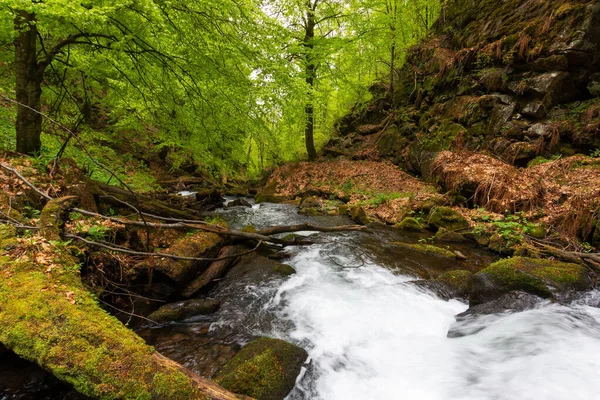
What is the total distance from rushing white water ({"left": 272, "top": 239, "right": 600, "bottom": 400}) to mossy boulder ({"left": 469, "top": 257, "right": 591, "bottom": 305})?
0.32m

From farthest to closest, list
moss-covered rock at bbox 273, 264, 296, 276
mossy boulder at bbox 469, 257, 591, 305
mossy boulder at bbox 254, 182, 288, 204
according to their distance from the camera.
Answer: mossy boulder at bbox 254, 182, 288, 204, moss-covered rock at bbox 273, 264, 296, 276, mossy boulder at bbox 469, 257, 591, 305

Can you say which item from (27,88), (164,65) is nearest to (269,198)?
(164,65)

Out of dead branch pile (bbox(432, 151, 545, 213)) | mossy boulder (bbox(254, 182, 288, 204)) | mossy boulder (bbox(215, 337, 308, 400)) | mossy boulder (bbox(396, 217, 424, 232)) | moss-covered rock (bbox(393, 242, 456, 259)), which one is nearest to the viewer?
mossy boulder (bbox(215, 337, 308, 400))

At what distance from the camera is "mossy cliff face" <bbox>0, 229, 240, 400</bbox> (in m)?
1.83

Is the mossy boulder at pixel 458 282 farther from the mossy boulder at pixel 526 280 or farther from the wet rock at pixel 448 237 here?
the wet rock at pixel 448 237

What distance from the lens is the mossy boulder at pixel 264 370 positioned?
2789 mm

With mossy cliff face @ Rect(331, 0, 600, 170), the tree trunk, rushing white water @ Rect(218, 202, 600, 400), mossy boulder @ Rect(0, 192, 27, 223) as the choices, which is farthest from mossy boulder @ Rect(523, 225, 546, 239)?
the tree trunk

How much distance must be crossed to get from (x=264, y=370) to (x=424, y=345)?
91.5 inches

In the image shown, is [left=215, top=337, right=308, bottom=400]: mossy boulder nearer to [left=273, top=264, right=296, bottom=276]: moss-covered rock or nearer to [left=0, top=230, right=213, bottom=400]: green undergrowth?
[left=0, top=230, right=213, bottom=400]: green undergrowth

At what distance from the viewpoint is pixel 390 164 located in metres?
15.1

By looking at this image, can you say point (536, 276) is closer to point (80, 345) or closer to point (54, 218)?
point (80, 345)

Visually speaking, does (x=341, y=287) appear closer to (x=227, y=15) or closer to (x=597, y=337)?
(x=597, y=337)

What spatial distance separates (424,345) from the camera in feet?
12.7

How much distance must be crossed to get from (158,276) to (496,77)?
13465 millimetres
